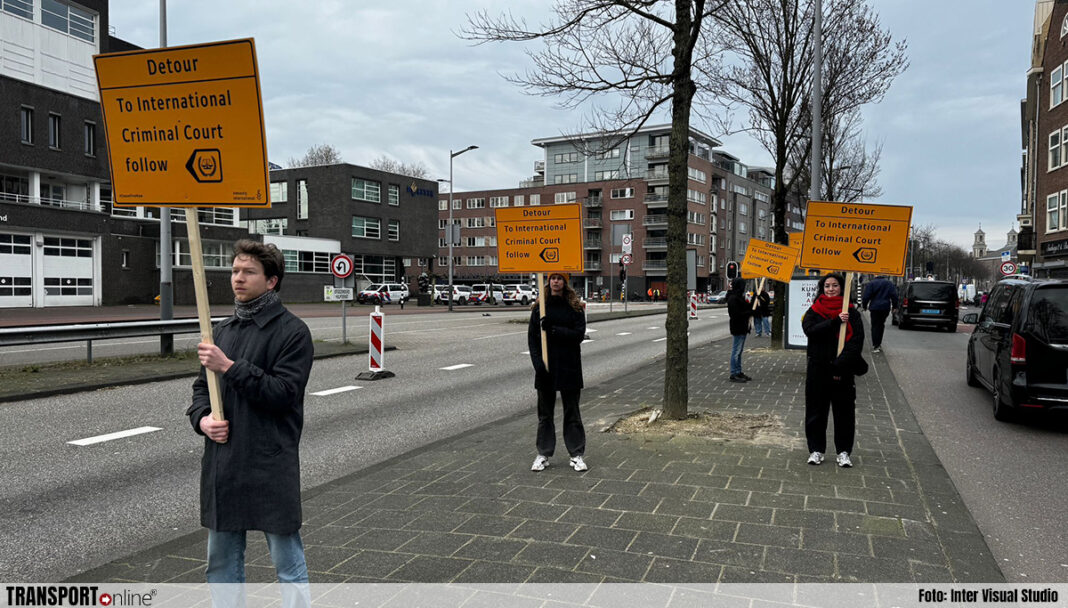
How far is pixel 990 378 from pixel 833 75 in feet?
35.4

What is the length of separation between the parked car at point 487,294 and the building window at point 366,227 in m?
10.5

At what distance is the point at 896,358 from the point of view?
1639cm

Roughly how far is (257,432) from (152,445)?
5.21 m

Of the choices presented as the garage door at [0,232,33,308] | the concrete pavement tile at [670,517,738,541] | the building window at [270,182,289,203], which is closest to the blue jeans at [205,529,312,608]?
the concrete pavement tile at [670,517,738,541]

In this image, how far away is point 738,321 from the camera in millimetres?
11641

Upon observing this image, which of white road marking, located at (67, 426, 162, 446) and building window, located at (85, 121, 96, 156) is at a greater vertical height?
building window, located at (85, 121, 96, 156)

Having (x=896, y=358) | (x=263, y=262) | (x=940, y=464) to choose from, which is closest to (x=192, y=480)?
(x=263, y=262)

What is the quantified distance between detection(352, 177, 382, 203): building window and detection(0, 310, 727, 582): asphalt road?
47715mm

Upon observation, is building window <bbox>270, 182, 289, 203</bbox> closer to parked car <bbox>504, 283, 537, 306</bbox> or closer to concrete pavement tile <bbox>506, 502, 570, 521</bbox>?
parked car <bbox>504, 283, 537, 306</bbox>

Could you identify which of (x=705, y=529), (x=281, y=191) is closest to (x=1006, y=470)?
(x=705, y=529)

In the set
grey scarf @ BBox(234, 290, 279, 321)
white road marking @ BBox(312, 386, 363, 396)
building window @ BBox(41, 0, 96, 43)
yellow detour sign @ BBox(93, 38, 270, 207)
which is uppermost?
building window @ BBox(41, 0, 96, 43)

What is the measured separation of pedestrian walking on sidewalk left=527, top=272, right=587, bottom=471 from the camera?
18.9 ft

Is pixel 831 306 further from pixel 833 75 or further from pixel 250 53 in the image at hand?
pixel 833 75

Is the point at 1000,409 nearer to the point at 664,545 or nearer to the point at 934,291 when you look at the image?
the point at 664,545
